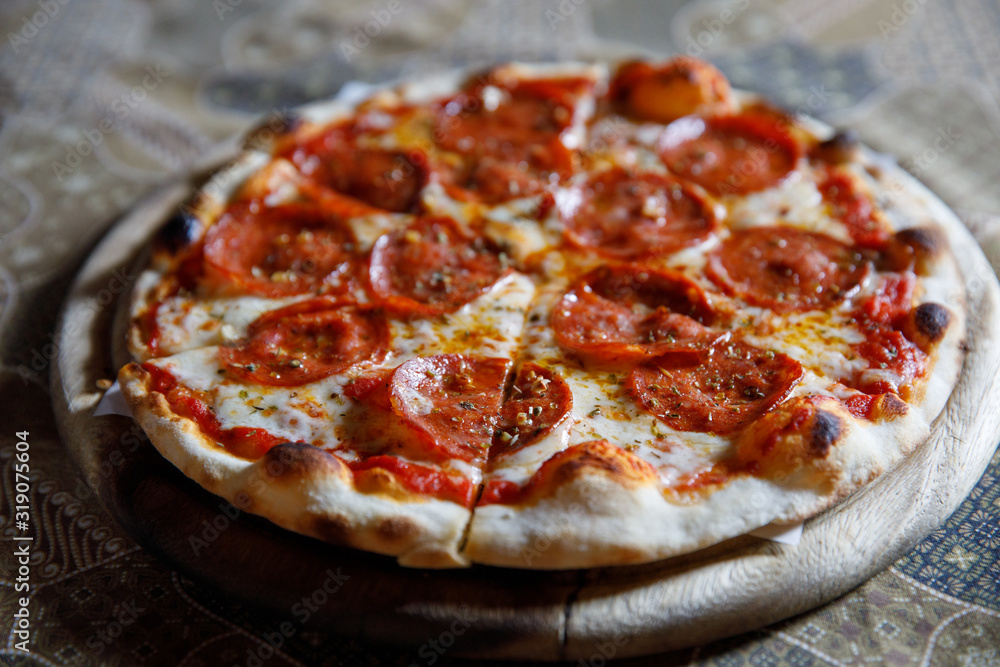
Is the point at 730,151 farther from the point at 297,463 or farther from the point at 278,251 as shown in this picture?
the point at 297,463

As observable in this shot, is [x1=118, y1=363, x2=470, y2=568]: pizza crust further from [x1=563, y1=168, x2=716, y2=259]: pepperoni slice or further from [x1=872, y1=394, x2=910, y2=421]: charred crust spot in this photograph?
[x1=563, y1=168, x2=716, y2=259]: pepperoni slice

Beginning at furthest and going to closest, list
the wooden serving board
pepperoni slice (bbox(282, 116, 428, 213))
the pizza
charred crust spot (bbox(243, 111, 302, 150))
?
1. charred crust spot (bbox(243, 111, 302, 150))
2. pepperoni slice (bbox(282, 116, 428, 213))
3. the pizza
4. the wooden serving board

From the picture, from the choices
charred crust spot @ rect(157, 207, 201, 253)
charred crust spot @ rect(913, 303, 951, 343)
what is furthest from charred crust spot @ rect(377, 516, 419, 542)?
charred crust spot @ rect(913, 303, 951, 343)

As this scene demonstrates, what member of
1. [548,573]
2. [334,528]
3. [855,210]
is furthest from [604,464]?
[855,210]

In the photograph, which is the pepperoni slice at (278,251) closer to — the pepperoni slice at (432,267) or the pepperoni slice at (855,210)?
the pepperoni slice at (432,267)

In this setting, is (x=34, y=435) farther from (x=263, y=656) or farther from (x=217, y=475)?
(x=263, y=656)

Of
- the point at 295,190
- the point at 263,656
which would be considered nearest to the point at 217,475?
the point at 263,656

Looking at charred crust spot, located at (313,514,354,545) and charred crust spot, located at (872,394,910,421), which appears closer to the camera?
charred crust spot, located at (313,514,354,545)
